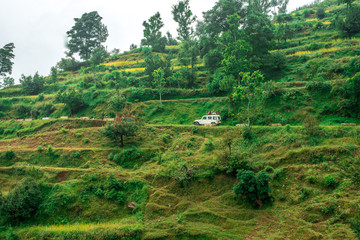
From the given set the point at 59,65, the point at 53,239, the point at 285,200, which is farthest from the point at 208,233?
the point at 59,65

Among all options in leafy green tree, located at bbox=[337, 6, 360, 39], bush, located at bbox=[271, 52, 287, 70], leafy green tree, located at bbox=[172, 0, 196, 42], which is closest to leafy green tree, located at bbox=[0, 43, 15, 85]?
leafy green tree, located at bbox=[172, 0, 196, 42]

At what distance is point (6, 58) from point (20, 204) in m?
62.1

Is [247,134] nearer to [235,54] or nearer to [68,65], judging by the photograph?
[235,54]

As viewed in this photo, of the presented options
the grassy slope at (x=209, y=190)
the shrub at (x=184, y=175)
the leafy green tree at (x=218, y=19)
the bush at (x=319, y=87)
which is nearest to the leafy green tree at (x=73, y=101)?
the grassy slope at (x=209, y=190)

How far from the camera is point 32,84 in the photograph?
5134 cm

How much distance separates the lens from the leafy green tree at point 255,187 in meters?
14.3

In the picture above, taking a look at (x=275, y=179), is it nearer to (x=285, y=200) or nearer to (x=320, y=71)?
(x=285, y=200)

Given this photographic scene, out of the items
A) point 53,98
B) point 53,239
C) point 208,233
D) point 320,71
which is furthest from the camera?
point 53,98

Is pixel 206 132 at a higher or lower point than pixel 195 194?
higher

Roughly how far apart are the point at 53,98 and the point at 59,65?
3330 centimetres

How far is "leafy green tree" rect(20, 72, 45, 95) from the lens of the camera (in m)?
51.0

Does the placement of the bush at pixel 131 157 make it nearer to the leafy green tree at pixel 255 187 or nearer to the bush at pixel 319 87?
the leafy green tree at pixel 255 187

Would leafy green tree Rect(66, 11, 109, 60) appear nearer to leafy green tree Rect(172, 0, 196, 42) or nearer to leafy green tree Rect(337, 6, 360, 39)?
leafy green tree Rect(172, 0, 196, 42)

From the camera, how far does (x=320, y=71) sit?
30531mm
